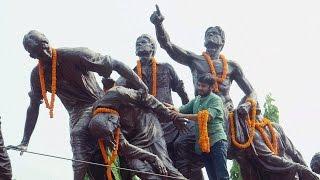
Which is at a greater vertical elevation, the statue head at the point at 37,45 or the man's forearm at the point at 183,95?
the statue head at the point at 37,45

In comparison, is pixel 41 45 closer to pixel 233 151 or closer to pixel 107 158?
pixel 107 158

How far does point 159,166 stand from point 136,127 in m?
0.65

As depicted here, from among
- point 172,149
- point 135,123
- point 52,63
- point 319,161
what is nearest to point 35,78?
point 52,63

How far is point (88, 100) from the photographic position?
797 centimetres

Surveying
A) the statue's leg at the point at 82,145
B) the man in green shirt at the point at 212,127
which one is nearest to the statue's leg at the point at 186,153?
the man in green shirt at the point at 212,127

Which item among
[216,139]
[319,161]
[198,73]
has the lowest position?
[319,161]

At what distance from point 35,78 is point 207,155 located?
2317 millimetres

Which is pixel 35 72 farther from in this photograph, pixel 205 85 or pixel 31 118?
pixel 205 85

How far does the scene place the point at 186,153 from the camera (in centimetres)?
842

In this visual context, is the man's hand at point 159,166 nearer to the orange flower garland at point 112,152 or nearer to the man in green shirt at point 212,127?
the orange flower garland at point 112,152

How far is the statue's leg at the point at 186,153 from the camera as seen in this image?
27.6ft

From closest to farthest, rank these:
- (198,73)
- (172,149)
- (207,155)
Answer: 1. (207,155)
2. (172,149)
3. (198,73)

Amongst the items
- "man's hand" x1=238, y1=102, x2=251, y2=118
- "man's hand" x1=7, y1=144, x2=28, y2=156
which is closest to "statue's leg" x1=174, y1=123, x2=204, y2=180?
"man's hand" x1=238, y1=102, x2=251, y2=118

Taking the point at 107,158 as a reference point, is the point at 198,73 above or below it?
above
